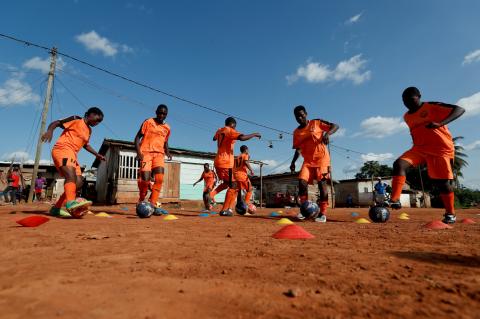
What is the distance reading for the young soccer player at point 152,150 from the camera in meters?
5.99

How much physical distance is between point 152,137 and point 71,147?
1453 mm

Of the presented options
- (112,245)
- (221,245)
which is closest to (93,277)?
(112,245)

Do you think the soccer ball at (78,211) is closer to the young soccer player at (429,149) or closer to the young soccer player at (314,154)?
the young soccer player at (314,154)

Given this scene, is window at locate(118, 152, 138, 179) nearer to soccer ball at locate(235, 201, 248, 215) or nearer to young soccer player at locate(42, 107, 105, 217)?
soccer ball at locate(235, 201, 248, 215)

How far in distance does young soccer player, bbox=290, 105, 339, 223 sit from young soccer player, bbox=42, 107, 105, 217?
3.73m

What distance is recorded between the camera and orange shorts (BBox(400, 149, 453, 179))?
15.5 ft

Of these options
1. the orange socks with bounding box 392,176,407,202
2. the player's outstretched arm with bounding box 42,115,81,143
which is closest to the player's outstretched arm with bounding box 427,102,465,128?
the orange socks with bounding box 392,176,407,202

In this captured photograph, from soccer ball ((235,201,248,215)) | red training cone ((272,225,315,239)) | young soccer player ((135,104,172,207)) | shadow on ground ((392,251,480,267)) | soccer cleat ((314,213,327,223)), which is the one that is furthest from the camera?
soccer ball ((235,201,248,215))

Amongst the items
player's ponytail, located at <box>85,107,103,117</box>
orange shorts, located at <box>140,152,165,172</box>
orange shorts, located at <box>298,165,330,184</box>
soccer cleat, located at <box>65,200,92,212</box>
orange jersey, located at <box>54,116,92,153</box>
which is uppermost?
player's ponytail, located at <box>85,107,103,117</box>

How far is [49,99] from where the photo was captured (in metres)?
16.4

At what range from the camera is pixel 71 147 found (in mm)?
5281

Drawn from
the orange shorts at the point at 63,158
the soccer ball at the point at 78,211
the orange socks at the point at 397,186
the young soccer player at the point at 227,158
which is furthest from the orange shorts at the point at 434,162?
the orange shorts at the point at 63,158

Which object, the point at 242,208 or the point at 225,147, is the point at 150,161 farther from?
the point at 242,208

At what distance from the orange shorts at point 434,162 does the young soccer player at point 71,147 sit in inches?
200
